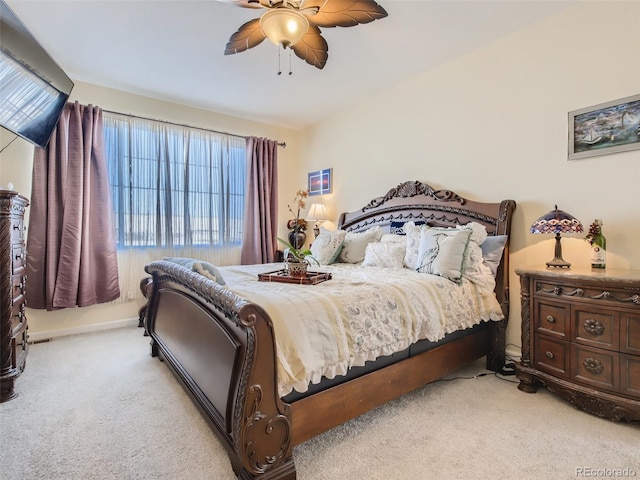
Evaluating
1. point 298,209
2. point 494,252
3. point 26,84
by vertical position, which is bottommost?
point 494,252

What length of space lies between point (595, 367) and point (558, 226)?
0.88m

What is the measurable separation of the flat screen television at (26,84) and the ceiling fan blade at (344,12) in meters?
1.85

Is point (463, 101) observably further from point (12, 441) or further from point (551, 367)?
point (12, 441)

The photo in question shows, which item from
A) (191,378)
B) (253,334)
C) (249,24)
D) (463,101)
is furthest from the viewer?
(463,101)

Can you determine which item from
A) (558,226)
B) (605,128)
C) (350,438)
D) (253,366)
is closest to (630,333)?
(558,226)

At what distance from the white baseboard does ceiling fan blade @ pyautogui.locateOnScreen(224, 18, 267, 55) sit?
3156 mm

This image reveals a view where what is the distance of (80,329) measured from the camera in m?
3.37

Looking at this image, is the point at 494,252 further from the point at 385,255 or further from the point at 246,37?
the point at 246,37

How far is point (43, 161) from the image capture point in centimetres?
310

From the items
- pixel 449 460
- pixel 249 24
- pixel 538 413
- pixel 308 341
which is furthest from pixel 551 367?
pixel 249 24

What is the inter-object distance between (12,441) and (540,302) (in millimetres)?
3191

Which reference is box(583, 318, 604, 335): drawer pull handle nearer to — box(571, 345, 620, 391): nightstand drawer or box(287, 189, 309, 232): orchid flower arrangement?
box(571, 345, 620, 391): nightstand drawer

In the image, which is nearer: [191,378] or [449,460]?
[449,460]

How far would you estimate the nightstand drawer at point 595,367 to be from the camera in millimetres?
1765
